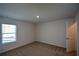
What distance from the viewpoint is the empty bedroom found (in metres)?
2.36

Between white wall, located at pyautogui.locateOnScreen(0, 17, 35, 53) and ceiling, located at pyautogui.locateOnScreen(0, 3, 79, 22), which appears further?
white wall, located at pyautogui.locateOnScreen(0, 17, 35, 53)

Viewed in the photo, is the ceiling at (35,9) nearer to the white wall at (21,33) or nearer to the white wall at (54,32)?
the white wall at (21,33)

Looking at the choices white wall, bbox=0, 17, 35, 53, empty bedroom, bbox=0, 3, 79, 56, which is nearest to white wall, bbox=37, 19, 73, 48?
empty bedroom, bbox=0, 3, 79, 56

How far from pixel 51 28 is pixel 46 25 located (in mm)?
366

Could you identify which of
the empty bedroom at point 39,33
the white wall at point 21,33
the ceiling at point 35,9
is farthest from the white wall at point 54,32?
the ceiling at point 35,9

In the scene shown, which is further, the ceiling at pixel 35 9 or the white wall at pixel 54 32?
the white wall at pixel 54 32

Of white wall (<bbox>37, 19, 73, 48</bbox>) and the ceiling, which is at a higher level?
the ceiling

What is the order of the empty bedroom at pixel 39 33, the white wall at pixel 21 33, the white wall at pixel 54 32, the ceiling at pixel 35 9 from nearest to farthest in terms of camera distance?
the ceiling at pixel 35 9, the empty bedroom at pixel 39 33, the white wall at pixel 21 33, the white wall at pixel 54 32

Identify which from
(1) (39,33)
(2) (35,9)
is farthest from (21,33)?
(2) (35,9)

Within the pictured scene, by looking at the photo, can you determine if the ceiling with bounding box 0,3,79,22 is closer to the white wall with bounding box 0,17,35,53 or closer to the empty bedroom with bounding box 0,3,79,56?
the empty bedroom with bounding box 0,3,79,56

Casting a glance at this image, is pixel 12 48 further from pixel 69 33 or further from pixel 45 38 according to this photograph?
pixel 69 33

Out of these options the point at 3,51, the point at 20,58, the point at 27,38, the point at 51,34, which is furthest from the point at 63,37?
the point at 20,58

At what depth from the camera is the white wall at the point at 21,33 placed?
261cm

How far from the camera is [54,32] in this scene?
4016 millimetres
